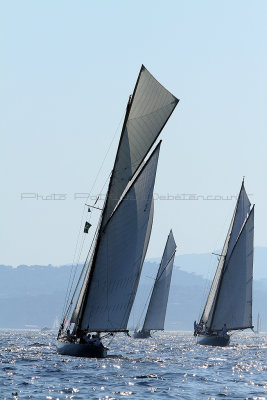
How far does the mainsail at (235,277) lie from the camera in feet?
327

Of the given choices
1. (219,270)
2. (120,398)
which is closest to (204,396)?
(120,398)

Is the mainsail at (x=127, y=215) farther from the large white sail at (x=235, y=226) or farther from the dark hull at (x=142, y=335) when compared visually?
the dark hull at (x=142, y=335)

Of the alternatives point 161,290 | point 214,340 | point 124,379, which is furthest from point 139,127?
point 161,290

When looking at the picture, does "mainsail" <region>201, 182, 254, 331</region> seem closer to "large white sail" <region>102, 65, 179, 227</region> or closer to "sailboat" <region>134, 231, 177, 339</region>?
"sailboat" <region>134, 231, 177, 339</region>

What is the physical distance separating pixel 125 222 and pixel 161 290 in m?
80.3

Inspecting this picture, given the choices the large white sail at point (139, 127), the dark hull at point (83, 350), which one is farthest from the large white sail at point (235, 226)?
the large white sail at point (139, 127)

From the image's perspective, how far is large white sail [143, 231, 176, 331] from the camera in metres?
136

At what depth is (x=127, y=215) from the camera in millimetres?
60594

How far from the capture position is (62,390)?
42.8 m

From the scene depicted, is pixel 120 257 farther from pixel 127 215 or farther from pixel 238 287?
pixel 238 287

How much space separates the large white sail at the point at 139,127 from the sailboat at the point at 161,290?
73.9 m

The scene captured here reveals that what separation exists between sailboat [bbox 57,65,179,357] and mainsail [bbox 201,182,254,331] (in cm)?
3783

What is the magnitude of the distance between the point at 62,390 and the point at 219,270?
60.7m

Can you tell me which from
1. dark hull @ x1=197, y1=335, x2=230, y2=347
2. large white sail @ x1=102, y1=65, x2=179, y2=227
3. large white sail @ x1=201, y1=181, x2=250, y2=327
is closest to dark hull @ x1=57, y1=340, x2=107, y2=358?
large white sail @ x1=102, y1=65, x2=179, y2=227
